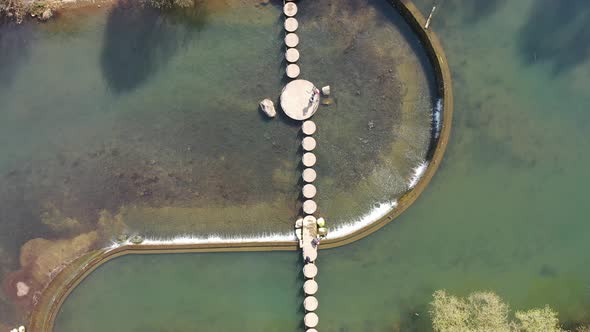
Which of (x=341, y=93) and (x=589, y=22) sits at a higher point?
(x=589, y=22)

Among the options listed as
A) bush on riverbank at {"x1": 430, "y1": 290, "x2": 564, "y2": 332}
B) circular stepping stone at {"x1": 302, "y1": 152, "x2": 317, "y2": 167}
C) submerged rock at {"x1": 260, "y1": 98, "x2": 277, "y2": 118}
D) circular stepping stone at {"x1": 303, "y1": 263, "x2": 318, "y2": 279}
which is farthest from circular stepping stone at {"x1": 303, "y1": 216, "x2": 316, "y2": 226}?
bush on riverbank at {"x1": 430, "y1": 290, "x2": 564, "y2": 332}

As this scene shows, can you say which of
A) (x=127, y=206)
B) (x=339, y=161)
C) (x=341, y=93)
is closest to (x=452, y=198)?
(x=339, y=161)

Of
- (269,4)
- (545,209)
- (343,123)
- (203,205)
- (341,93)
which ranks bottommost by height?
(545,209)

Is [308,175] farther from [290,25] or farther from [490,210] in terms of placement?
[490,210]

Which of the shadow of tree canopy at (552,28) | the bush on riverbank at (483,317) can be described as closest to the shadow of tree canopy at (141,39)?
the shadow of tree canopy at (552,28)

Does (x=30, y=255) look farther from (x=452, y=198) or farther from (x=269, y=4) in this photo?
(x=452, y=198)

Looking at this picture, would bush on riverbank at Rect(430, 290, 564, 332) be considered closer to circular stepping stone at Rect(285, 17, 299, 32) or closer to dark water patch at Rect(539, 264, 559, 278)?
dark water patch at Rect(539, 264, 559, 278)

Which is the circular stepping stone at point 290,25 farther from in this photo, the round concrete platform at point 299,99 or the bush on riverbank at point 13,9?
the bush on riverbank at point 13,9

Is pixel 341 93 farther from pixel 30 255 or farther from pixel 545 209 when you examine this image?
pixel 30 255
